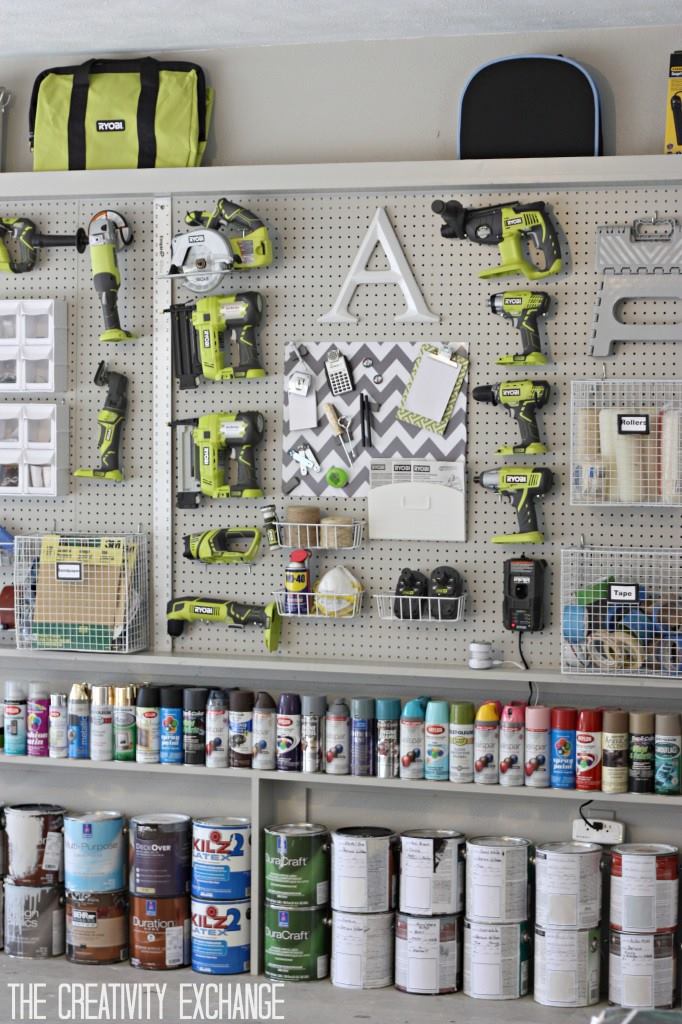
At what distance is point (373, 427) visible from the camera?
362 centimetres

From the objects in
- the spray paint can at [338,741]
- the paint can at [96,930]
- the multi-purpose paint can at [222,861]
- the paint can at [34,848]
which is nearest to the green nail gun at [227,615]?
the spray paint can at [338,741]

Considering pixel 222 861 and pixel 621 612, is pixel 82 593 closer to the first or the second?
pixel 222 861

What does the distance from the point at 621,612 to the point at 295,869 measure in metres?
1.12

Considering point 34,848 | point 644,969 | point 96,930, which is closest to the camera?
point 644,969

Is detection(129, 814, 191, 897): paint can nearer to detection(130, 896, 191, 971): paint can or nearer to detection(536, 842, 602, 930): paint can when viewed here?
detection(130, 896, 191, 971): paint can

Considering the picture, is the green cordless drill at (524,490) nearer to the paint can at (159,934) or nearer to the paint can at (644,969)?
the paint can at (644,969)

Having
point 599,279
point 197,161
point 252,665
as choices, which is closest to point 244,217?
point 197,161

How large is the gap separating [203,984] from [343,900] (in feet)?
1.45

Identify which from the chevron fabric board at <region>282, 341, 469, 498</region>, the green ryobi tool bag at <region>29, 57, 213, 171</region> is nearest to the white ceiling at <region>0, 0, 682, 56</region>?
the green ryobi tool bag at <region>29, 57, 213, 171</region>

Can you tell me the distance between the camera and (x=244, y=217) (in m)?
3.60

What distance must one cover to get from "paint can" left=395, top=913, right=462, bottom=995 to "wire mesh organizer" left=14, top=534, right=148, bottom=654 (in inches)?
43.9

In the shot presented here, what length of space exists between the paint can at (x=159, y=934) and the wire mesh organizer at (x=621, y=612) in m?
1.29

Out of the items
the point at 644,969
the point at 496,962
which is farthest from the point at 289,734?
the point at 644,969

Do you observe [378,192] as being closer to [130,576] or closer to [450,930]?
[130,576]
